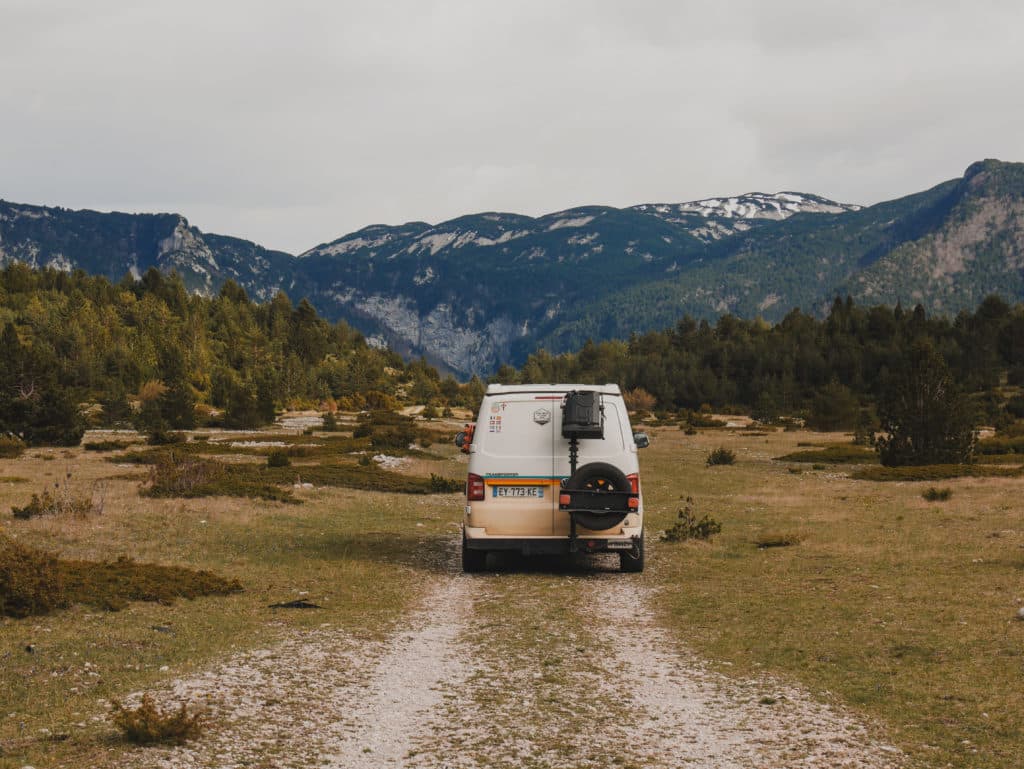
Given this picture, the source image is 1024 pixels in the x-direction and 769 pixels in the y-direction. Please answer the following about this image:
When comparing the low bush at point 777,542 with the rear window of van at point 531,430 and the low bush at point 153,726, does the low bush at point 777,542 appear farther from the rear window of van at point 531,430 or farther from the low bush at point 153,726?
the low bush at point 153,726

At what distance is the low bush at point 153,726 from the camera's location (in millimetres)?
6941

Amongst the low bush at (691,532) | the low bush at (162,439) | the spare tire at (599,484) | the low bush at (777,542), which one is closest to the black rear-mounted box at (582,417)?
the spare tire at (599,484)

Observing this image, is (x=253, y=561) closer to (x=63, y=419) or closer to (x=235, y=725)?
(x=235, y=725)

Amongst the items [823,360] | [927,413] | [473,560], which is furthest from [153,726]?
[823,360]

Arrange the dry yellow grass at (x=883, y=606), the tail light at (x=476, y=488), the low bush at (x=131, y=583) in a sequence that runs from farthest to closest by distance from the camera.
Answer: the tail light at (x=476, y=488) < the low bush at (x=131, y=583) < the dry yellow grass at (x=883, y=606)

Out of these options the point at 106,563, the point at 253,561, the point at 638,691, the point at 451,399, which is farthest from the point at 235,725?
the point at 451,399

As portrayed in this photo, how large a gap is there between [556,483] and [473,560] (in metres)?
2.38

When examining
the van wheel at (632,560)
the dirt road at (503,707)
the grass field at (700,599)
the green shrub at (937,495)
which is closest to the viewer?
the dirt road at (503,707)

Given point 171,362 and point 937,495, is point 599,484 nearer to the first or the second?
point 937,495

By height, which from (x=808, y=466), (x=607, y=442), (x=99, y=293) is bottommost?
(x=808, y=466)

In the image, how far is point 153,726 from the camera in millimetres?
6930

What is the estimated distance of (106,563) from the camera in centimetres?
1460

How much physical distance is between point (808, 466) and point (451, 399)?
119869mm

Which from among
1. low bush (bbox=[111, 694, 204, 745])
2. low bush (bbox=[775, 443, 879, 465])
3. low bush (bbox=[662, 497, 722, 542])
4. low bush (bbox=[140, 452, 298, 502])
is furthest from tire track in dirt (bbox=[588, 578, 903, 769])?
low bush (bbox=[775, 443, 879, 465])
